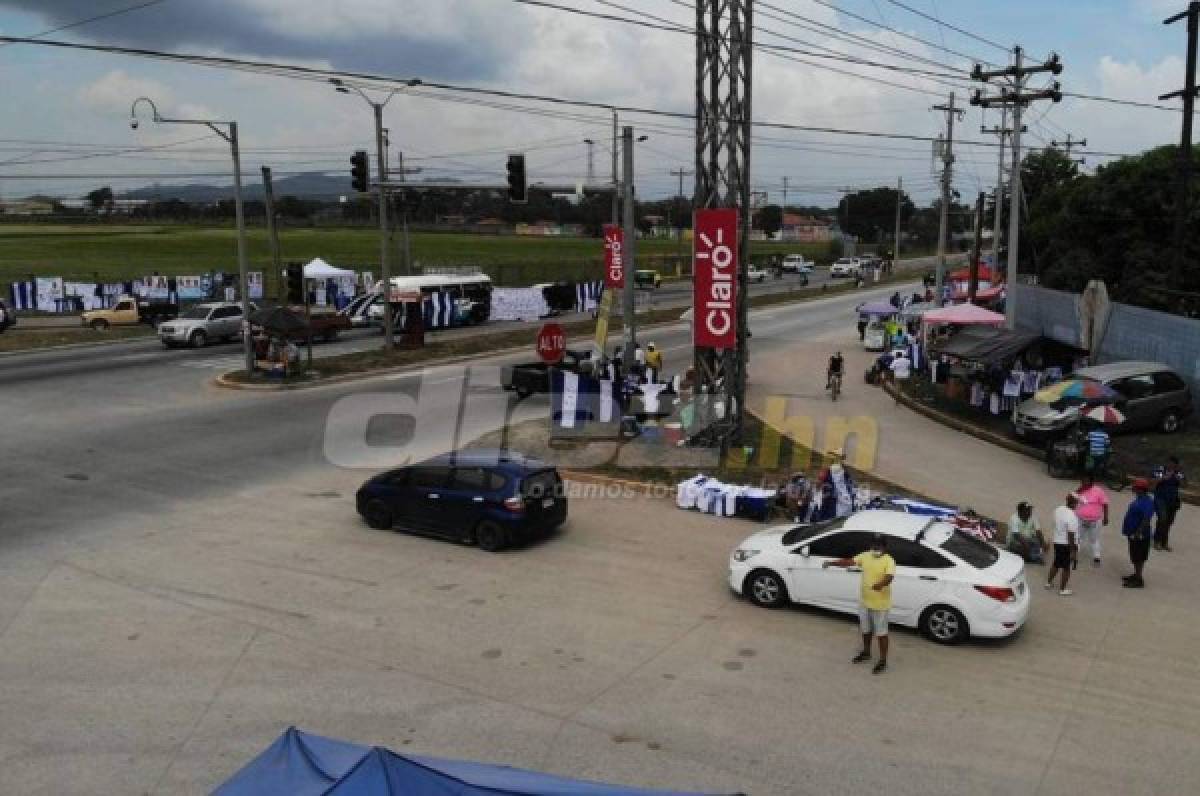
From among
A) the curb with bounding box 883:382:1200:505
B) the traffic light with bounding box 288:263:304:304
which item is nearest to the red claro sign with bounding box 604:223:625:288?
the traffic light with bounding box 288:263:304:304

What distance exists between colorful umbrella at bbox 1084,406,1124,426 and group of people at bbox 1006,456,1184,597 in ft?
15.5

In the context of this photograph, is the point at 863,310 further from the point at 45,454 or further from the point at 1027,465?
the point at 45,454

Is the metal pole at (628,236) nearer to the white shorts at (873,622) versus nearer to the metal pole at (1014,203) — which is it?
the metal pole at (1014,203)

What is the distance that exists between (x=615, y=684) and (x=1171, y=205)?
3948 cm

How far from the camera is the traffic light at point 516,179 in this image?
91.6 feet

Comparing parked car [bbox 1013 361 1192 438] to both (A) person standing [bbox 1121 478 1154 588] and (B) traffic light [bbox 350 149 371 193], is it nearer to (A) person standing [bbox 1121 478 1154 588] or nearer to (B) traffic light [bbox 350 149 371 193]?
(A) person standing [bbox 1121 478 1154 588]

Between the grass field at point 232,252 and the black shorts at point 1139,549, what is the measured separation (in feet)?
193

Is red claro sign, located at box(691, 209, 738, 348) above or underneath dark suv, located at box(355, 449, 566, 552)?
above

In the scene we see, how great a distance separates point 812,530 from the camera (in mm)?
13617

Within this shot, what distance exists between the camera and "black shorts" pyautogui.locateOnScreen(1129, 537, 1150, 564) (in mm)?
Answer: 14281

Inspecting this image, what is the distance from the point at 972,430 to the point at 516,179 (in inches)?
545

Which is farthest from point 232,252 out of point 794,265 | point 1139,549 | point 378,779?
point 378,779

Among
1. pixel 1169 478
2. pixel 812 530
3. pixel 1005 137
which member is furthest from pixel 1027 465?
pixel 1005 137

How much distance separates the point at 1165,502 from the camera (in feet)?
52.6
